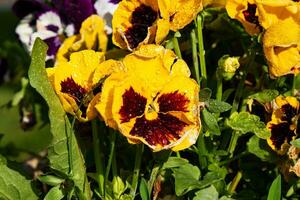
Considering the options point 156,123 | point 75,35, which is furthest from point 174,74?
point 75,35

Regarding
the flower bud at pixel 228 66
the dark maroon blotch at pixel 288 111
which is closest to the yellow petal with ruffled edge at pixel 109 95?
the flower bud at pixel 228 66

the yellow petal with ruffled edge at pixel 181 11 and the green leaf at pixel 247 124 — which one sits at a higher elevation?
the yellow petal with ruffled edge at pixel 181 11

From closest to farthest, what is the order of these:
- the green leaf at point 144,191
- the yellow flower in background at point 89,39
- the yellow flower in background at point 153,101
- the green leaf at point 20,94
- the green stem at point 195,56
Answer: the yellow flower in background at point 153,101, the green leaf at point 144,191, the green stem at point 195,56, the yellow flower in background at point 89,39, the green leaf at point 20,94

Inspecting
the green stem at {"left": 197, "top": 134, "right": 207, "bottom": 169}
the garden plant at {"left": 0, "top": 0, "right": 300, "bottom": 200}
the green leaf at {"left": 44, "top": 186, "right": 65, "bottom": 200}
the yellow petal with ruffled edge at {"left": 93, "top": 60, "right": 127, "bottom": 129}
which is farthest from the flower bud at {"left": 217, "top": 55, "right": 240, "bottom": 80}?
the green leaf at {"left": 44, "top": 186, "right": 65, "bottom": 200}

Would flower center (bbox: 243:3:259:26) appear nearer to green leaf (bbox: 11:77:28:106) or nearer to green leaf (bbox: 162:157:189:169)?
green leaf (bbox: 162:157:189:169)

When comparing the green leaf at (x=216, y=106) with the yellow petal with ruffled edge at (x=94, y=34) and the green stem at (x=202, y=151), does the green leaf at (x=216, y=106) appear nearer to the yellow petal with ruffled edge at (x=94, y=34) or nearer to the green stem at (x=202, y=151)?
the green stem at (x=202, y=151)

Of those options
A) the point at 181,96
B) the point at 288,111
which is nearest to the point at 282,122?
the point at 288,111

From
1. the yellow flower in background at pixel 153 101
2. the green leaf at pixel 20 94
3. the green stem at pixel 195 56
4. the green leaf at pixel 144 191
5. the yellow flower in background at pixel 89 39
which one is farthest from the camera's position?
the green leaf at pixel 20 94

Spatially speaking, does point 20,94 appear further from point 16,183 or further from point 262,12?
point 262,12
